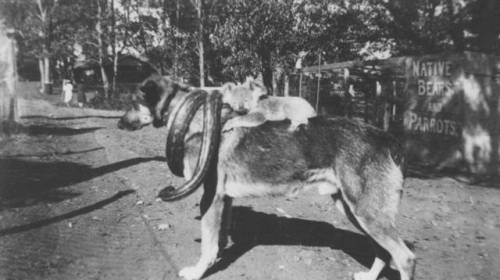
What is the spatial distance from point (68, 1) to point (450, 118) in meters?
43.7

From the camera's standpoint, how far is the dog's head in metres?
4.32

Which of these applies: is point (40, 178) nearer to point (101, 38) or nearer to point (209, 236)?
point (209, 236)

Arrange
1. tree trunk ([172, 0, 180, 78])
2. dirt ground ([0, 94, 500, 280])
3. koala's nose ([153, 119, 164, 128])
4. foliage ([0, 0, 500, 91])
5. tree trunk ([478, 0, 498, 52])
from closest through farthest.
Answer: koala's nose ([153, 119, 164, 128]) → dirt ground ([0, 94, 500, 280]) → foliage ([0, 0, 500, 91]) → tree trunk ([478, 0, 498, 52]) → tree trunk ([172, 0, 180, 78])

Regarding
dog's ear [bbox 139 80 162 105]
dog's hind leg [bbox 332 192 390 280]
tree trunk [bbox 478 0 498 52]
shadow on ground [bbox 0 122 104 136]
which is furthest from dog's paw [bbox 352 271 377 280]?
Answer: tree trunk [bbox 478 0 498 52]

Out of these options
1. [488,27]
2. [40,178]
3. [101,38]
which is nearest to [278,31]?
[40,178]

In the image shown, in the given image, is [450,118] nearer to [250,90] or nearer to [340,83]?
[340,83]

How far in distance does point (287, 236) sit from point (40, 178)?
203 inches

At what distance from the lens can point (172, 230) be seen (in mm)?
5789

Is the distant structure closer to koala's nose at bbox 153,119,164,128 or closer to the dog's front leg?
the dog's front leg

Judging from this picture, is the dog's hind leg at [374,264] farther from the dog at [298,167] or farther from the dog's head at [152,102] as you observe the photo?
the dog's head at [152,102]

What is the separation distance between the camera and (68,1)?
44438 millimetres

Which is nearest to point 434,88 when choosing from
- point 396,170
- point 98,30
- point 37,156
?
point 396,170

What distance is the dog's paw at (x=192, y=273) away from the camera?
4.29 metres

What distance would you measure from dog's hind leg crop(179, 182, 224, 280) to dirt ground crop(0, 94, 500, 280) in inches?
6.4
